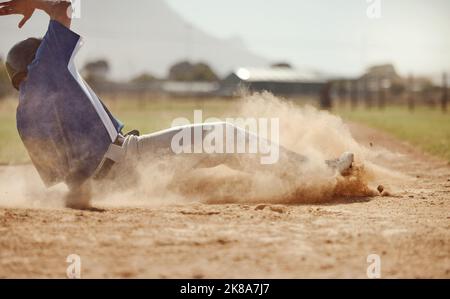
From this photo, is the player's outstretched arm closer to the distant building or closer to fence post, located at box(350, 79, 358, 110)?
fence post, located at box(350, 79, 358, 110)

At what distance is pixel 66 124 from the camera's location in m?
4.36

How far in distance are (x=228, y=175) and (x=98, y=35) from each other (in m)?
30.2

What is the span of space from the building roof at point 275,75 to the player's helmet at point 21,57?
40.1 m

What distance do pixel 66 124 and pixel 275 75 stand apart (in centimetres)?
4502

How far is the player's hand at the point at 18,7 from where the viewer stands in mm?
4531

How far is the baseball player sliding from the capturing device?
432cm

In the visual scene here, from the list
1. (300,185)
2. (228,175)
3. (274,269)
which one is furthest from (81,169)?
(274,269)

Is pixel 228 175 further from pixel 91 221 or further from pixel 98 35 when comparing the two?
pixel 98 35

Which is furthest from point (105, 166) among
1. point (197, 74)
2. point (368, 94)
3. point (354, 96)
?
point (197, 74)

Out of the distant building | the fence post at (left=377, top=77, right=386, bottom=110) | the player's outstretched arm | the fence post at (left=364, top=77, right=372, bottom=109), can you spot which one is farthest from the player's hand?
the distant building

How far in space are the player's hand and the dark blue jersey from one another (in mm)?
358

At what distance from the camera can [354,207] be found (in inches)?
176

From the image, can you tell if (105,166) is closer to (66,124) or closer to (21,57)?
(66,124)

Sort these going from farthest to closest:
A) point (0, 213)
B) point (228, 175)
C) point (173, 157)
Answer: point (228, 175), point (173, 157), point (0, 213)
